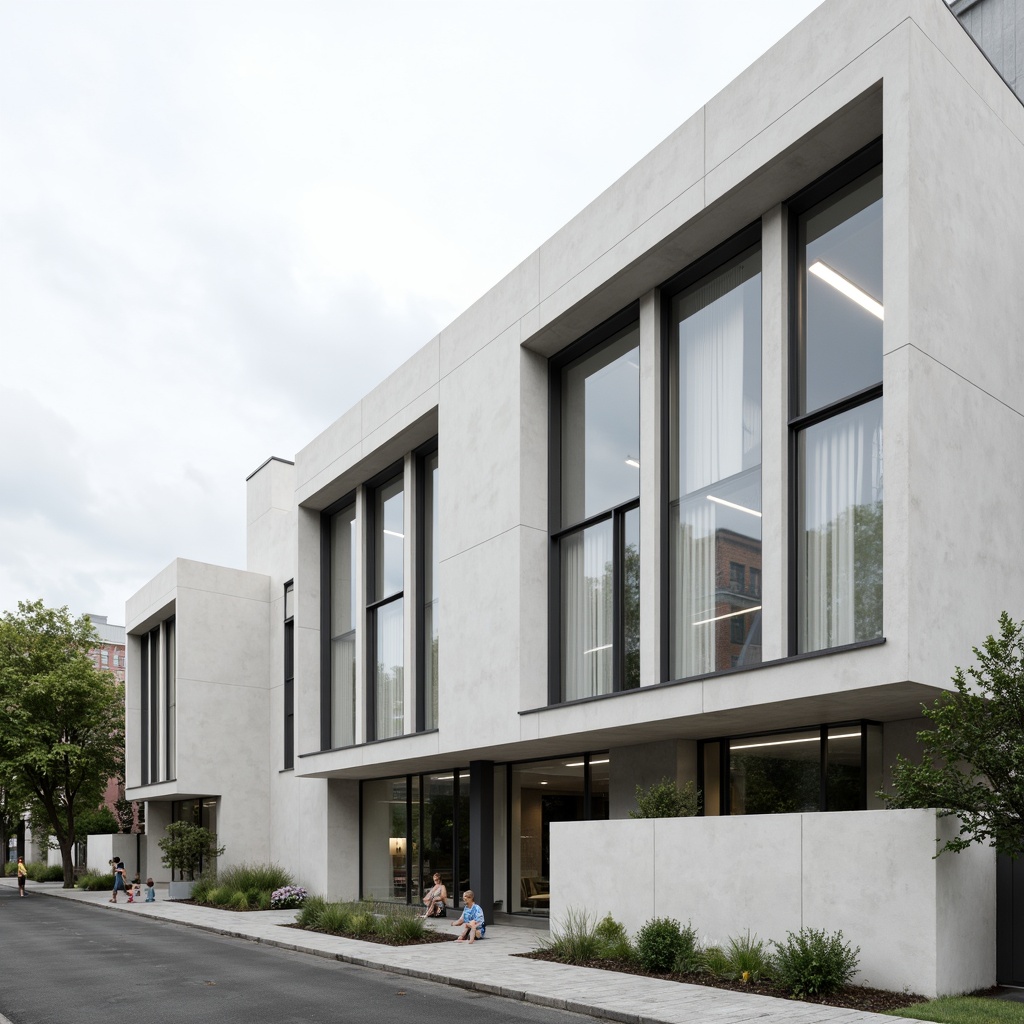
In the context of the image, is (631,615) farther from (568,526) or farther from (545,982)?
(545,982)

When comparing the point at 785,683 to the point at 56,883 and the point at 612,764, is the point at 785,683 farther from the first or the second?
the point at 56,883

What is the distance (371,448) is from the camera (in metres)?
28.0

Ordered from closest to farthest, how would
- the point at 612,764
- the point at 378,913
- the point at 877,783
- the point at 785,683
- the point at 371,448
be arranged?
the point at 785,683 → the point at 877,783 → the point at 612,764 → the point at 378,913 → the point at 371,448

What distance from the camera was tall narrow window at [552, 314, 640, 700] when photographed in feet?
65.1

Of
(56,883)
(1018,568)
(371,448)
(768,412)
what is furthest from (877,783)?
(56,883)

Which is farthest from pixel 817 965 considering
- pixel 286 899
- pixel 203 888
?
pixel 203 888

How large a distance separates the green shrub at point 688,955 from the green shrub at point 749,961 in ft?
1.42

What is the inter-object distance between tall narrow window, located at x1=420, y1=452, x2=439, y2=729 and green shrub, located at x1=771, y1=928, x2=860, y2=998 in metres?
13.3

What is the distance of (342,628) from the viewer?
104 feet

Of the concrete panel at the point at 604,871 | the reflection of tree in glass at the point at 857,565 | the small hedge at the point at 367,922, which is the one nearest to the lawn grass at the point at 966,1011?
the reflection of tree in glass at the point at 857,565

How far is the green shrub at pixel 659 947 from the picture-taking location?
1545 centimetres

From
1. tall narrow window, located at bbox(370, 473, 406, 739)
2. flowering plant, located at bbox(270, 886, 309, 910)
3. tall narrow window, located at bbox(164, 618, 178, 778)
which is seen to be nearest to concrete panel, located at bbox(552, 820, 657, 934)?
tall narrow window, located at bbox(370, 473, 406, 739)

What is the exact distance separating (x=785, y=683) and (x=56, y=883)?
4833 centimetres

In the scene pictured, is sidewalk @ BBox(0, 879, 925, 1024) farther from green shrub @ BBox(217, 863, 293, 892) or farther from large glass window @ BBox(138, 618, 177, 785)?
large glass window @ BBox(138, 618, 177, 785)
